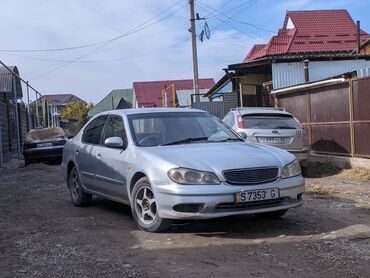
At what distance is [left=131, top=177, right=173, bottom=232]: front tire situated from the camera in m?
6.45

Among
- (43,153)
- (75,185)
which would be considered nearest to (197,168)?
(75,185)

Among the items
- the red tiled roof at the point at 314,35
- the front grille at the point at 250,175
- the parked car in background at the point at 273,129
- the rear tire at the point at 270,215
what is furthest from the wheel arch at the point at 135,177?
the red tiled roof at the point at 314,35

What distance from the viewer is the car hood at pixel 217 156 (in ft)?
20.3

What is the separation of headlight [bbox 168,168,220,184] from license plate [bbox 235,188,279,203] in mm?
289

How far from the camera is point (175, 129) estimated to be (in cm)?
746

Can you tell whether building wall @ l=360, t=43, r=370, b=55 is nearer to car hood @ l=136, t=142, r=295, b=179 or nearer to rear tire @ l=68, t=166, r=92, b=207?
rear tire @ l=68, t=166, r=92, b=207

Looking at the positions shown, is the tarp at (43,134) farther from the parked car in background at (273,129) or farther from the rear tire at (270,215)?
the rear tire at (270,215)

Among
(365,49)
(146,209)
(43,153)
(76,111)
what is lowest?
(146,209)

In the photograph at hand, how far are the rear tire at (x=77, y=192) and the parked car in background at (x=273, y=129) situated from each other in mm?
4066

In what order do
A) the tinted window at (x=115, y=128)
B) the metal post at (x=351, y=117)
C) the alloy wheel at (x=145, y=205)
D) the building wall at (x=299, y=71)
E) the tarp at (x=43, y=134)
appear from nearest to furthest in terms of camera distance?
1. the alloy wheel at (x=145, y=205)
2. the tinted window at (x=115, y=128)
3. the metal post at (x=351, y=117)
4. the tarp at (x=43, y=134)
5. the building wall at (x=299, y=71)

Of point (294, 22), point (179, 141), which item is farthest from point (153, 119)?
point (294, 22)

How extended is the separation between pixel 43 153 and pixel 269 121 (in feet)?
31.6

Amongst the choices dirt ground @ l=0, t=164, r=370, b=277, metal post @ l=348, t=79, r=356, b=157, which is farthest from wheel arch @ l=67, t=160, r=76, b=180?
metal post @ l=348, t=79, r=356, b=157

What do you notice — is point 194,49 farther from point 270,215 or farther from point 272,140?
point 270,215
